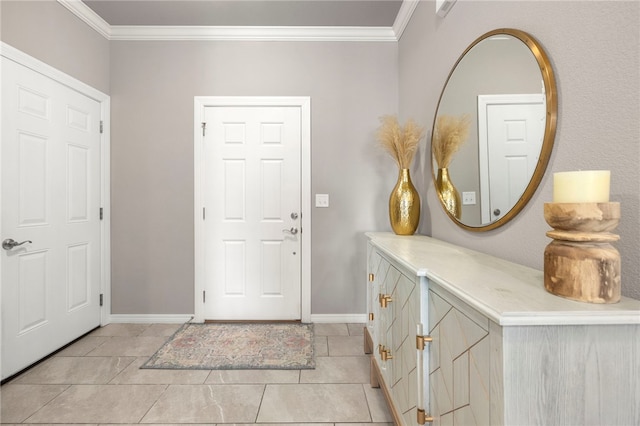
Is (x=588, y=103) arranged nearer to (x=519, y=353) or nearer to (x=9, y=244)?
(x=519, y=353)

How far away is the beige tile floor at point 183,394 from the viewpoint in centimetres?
160

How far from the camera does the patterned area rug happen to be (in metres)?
2.10

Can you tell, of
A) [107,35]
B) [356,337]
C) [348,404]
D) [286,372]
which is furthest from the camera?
[107,35]

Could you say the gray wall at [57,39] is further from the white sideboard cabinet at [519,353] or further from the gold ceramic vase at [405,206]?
the white sideboard cabinet at [519,353]

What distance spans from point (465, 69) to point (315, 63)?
65.9 inches

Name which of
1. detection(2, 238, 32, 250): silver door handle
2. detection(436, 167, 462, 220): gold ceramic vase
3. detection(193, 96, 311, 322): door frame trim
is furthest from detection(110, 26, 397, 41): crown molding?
detection(2, 238, 32, 250): silver door handle

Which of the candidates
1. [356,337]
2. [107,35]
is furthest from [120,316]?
[107,35]

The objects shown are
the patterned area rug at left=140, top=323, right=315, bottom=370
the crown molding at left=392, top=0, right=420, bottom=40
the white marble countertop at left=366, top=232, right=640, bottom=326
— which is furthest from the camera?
the crown molding at left=392, top=0, right=420, bottom=40

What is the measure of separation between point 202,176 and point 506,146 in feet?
8.02

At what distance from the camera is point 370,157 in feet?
9.35

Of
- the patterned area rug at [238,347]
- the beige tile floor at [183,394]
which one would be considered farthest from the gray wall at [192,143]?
the beige tile floor at [183,394]

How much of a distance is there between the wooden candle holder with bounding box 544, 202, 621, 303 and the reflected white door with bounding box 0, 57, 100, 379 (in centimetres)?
276

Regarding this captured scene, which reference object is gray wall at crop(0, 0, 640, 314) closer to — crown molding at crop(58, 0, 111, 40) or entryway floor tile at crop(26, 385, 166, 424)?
crown molding at crop(58, 0, 111, 40)

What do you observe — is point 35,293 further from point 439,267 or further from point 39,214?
point 439,267
